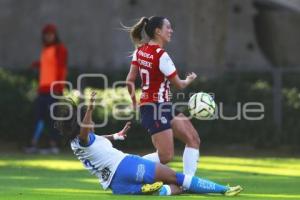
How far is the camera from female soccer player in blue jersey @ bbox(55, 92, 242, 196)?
36.3 feet

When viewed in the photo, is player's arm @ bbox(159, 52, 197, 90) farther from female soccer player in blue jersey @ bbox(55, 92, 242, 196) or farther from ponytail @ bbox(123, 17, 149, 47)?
female soccer player in blue jersey @ bbox(55, 92, 242, 196)

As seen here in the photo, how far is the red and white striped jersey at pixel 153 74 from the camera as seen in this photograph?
11.9 metres

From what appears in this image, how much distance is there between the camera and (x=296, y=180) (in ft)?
45.8

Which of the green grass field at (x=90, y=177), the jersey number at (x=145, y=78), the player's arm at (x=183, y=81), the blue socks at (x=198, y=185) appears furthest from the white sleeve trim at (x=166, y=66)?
the green grass field at (x=90, y=177)

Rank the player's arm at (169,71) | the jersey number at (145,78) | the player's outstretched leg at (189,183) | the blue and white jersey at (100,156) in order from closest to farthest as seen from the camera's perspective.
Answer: the player's outstretched leg at (189,183), the blue and white jersey at (100,156), the player's arm at (169,71), the jersey number at (145,78)

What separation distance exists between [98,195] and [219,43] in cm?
1223

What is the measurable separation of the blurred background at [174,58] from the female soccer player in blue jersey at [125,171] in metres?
9.56

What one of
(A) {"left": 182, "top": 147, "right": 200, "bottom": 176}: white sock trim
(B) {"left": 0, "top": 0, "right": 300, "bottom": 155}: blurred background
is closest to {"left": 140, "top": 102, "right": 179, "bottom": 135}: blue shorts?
(A) {"left": 182, "top": 147, "right": 200, "bottom": 176}: white sock trim

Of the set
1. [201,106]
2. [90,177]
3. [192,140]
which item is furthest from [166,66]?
[90,177]

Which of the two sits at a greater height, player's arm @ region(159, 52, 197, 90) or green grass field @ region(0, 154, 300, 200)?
player's arm @ region(159, 52, 197, 90)

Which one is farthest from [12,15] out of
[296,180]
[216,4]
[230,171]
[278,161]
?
[296,180]

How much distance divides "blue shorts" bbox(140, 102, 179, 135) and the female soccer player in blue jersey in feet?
2.53

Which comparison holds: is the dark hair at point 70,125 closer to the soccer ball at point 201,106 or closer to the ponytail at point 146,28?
the ponytail at point 146,28

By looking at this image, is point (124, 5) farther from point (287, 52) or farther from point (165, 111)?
point (165, 111)
